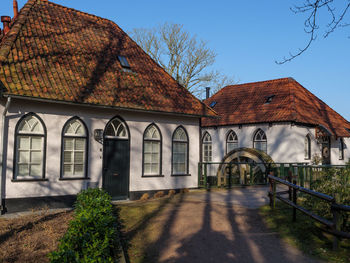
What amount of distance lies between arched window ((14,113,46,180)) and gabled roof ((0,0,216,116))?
1.06 meters

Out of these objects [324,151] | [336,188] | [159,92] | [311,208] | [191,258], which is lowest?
[191,258]

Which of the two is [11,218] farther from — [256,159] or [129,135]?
→ [256,159]

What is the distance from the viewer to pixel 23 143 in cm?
1123

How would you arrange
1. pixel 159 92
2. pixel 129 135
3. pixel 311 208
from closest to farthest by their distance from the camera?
pixel 311 208 < pixel 129 135 < pixel 159 92

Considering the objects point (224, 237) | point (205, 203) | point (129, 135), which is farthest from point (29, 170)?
point (224, 237)

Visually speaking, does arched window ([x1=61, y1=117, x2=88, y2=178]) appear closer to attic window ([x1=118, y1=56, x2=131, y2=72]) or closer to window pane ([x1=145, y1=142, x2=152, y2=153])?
window pane ([x1=145, y1=142, x2=152, y2=153])

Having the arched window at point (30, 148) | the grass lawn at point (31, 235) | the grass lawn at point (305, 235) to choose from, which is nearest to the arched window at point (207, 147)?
the grass lawn at point (305, 235)

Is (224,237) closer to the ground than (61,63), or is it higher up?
closer to the ground

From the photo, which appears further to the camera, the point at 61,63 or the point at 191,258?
the point at 61,63

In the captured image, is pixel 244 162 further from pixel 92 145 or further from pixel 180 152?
pixel 92 145

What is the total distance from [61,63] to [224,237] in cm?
857

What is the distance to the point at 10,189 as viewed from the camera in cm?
1088

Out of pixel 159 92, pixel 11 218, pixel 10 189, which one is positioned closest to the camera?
pixel 11 218

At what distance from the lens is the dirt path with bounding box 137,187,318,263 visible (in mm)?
6840
